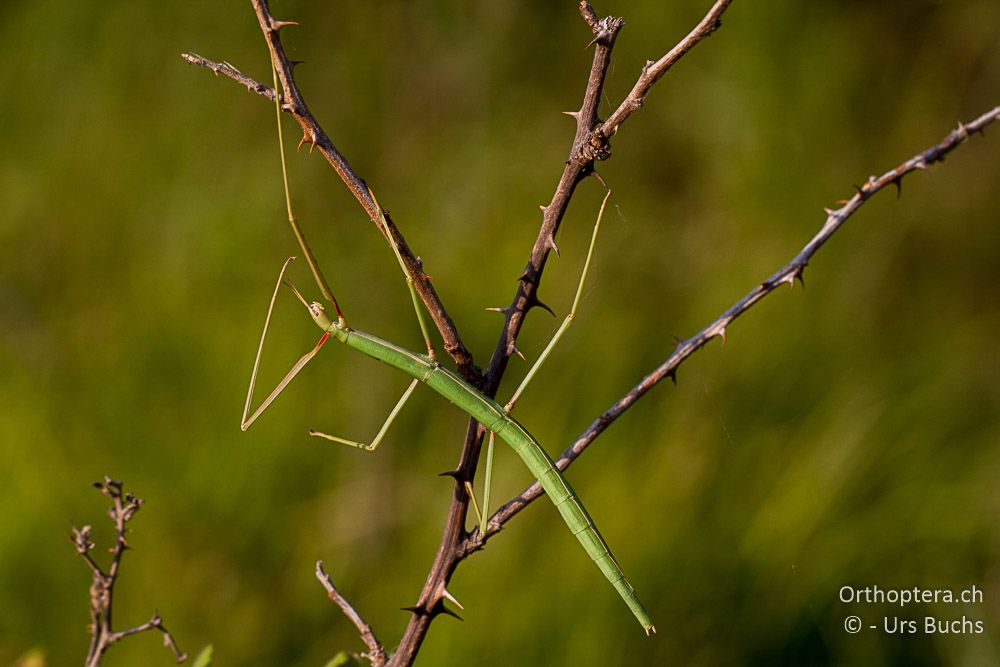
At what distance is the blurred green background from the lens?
271 centimetres

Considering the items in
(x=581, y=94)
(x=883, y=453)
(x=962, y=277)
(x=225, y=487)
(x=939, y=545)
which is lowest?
(x=225, y=487)

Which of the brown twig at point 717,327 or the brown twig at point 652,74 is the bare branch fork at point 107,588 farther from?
the brown twig at point 652,74

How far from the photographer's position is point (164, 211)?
Answer: 12.1ft

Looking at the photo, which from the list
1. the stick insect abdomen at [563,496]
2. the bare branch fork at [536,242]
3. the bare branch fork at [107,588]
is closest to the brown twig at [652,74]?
the bare branch fork at [536,242]

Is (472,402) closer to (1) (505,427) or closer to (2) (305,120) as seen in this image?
(1) (505,427)

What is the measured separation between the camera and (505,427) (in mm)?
1696

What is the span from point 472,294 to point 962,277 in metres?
2.18

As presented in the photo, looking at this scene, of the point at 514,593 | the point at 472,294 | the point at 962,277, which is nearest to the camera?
the point at 514,593

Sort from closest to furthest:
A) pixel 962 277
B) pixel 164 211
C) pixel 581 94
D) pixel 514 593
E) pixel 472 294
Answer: pixel 514 593 → pixel 472 294 → pixel 164 211 → pixel 962 277 → pixel 581 94

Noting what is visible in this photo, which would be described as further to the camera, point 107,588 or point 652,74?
point 107,588

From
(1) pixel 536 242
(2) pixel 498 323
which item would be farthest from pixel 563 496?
(2) pixel 498 323

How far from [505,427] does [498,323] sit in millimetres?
1753

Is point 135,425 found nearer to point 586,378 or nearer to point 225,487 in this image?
point 225,487

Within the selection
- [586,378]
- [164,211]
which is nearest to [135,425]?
[164,211]
